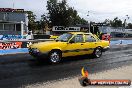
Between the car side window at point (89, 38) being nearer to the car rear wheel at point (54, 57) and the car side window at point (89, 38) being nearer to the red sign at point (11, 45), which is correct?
the car rear wheel at point (54, 57)

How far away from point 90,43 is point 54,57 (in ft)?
9.58

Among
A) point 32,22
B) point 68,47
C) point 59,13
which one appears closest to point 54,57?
point 68,47

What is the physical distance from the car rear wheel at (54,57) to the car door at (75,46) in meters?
0.45

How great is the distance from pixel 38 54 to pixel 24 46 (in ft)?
24.1

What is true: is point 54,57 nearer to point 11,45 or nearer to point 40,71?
point 40,71

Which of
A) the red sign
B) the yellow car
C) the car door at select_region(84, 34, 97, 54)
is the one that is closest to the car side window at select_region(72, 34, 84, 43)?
the yellow car

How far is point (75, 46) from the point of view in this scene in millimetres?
14016

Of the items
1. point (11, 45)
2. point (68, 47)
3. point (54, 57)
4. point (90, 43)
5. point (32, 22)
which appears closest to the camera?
point (54, 57)

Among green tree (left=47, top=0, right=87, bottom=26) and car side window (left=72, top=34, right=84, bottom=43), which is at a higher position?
green tree (left=47, top=0, right=87, bottom=26)

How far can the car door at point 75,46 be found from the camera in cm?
1367

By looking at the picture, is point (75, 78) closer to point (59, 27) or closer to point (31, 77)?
point (31, 77)

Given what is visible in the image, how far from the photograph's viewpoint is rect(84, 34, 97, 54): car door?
48.4 feet

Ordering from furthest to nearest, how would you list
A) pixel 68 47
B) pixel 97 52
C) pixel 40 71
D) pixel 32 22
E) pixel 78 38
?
pixel 32 22
pixel 97 52
pixel 78 38
pixel 68 47
pixel 40 71

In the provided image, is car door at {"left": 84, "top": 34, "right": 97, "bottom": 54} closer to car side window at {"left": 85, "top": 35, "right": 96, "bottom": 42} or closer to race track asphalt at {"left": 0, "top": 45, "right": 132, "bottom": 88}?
car side window at {"left": 85, "top": 35, "right": 96, "bottom": 42}
